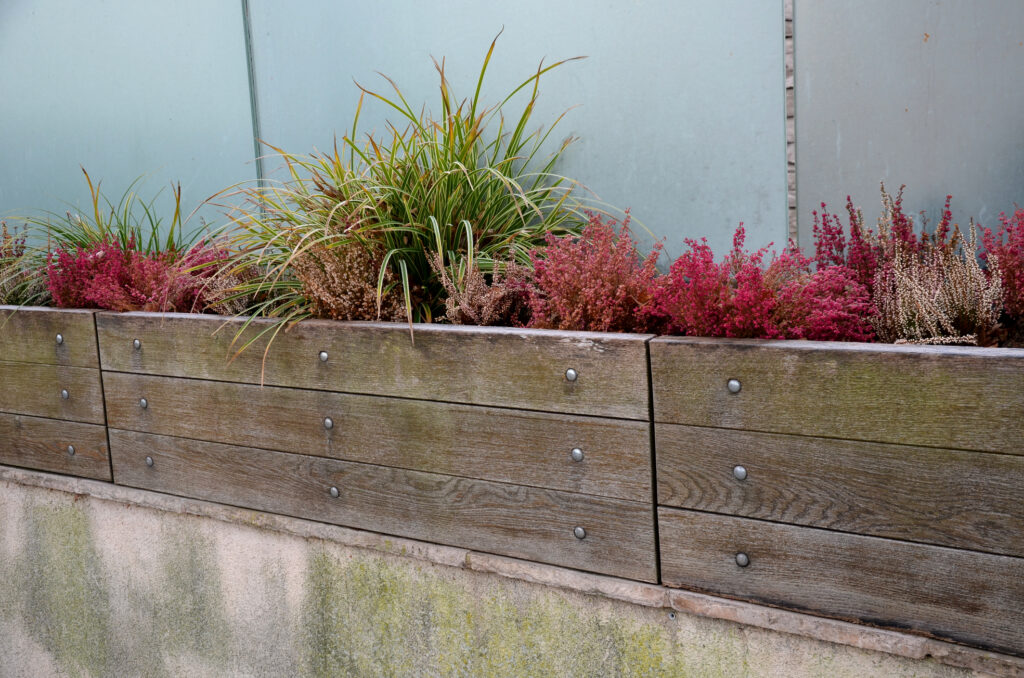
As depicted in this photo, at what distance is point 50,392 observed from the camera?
2.78 metres

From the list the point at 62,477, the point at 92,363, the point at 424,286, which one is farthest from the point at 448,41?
the point at 62,477

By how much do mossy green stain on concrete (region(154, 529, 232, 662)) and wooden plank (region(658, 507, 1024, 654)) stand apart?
1.40m

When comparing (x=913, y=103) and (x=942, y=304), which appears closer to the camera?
(x=942, y=304)

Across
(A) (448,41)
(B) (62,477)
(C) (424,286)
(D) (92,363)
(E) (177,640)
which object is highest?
(A) (448,41)

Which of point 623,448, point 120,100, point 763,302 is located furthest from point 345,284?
point 120,100

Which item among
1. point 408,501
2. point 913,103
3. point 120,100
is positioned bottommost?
point 408,501

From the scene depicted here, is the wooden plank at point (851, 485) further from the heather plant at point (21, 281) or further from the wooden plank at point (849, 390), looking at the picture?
the heather plant at point (21, 281)

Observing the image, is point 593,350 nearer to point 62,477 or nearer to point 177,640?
point 177,640

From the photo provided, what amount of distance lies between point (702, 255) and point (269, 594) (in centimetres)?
154

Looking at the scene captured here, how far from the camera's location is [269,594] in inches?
94.7

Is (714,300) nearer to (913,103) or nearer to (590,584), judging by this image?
(590,584)

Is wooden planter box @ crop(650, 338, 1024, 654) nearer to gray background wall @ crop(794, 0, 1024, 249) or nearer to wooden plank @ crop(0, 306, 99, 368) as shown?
gray background wall @ crop(794, 0, 1024, 249)

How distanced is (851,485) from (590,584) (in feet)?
2.08

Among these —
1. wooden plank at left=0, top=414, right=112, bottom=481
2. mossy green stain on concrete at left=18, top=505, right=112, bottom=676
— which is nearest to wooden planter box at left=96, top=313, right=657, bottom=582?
wooden plank at left=0, top=414, right=112, bottom=481
